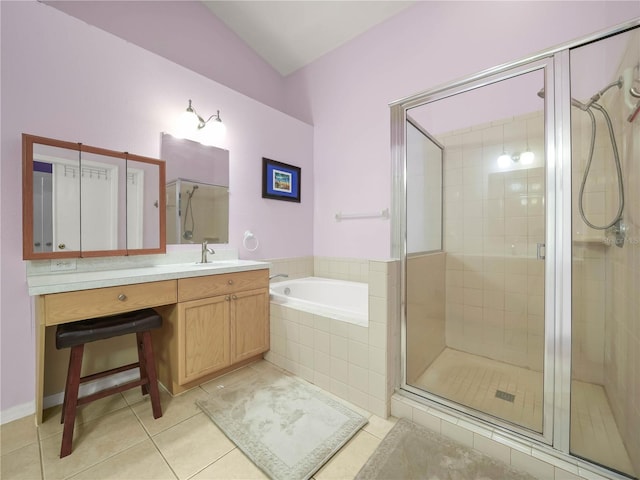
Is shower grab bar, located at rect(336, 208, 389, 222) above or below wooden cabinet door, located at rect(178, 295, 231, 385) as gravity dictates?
above

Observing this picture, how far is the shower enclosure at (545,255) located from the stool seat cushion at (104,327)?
148cm

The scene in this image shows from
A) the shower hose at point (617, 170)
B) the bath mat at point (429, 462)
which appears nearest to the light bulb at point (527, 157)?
the shower hose at point (617, 170)

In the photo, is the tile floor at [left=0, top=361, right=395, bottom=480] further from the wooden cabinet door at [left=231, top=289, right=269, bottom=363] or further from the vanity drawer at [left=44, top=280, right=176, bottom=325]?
the vanity drawer at [left=44, top=280, right=176, bottom=325]

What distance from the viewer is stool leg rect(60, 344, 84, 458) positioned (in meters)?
1.22

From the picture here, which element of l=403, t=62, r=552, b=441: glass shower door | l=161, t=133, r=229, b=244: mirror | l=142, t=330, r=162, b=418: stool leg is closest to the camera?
l=142, t=330, r=162, b=418: stool leg

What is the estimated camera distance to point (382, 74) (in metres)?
2.66

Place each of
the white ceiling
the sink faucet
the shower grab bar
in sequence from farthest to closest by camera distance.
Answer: the shower grab bar, the white ceiling, the sink faucet

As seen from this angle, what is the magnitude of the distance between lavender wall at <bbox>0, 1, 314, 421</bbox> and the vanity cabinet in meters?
0.66

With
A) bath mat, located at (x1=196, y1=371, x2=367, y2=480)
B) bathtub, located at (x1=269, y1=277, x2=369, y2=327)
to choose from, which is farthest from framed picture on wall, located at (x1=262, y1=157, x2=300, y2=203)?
bath mat, located at (x1=196, y1=371, x2=367, y2=480)

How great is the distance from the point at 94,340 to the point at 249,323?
0.89 m

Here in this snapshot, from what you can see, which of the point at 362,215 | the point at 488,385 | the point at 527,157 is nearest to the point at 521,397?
the point at 488,385

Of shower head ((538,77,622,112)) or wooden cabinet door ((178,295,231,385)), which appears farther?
wooden cabinet door ((178,295,231,385))

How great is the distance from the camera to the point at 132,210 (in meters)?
1.86

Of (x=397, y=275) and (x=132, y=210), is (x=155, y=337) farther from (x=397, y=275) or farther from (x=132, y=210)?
(x=397, y=275)
